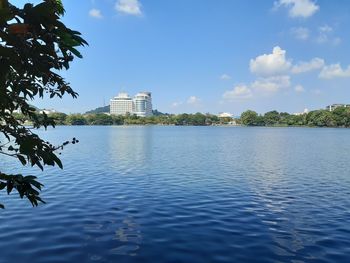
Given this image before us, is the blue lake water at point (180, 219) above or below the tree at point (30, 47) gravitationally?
below

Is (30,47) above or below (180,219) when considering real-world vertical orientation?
above

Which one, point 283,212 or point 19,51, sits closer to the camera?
point 19,51

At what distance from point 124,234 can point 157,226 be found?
2127mm

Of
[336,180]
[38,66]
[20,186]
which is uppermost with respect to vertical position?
[38,66]

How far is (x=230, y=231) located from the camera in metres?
18.8

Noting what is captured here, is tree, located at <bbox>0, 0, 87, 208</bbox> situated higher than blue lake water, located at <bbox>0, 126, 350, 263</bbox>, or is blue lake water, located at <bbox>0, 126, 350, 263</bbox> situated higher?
tree, located at <bbox>0, 0, 87, 208</bbox>

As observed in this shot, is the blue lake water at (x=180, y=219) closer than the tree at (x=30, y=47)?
No

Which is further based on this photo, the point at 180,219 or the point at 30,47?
the point at 180,219

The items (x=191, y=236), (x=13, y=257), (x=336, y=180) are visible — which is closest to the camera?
(x=13, y=257)

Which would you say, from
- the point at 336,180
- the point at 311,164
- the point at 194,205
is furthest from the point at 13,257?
the point at 311,164

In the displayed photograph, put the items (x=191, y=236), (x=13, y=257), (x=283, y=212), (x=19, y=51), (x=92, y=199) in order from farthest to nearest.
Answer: (x=92, y=199)
(x=283, y=212)
(x=191, y=236)
(x=13, y=257)
(x=19, y=51)

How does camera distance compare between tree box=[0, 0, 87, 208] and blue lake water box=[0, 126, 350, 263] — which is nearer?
tree box=[0, 0, 87, 208]

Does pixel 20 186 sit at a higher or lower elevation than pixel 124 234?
higher

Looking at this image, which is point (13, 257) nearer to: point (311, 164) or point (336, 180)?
point (336, 180)
